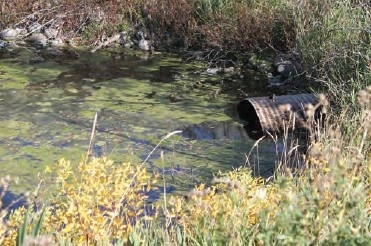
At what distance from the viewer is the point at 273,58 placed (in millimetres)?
9031

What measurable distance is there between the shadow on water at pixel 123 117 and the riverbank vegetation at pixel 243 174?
39 cm

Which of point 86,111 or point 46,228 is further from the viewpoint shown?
point 86,111

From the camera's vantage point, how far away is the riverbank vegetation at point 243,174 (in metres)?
2.14

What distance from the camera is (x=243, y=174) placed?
10.7 feet

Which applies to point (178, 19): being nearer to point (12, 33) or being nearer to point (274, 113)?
point (12, 33)

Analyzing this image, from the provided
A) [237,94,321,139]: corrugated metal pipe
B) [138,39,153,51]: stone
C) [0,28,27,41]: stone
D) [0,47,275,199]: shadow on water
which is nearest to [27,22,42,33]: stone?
A: [0,28,27,41]: stone

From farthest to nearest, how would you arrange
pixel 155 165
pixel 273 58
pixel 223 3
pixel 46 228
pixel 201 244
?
1. pixel 223 3
2. pixel 273 58
3. pixel 155 165
4. pixel 46 228
5. pixel 201 244

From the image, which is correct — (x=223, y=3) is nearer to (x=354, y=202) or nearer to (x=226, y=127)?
(x=226, y=127)

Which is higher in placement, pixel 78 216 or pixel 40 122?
pixel 78 216

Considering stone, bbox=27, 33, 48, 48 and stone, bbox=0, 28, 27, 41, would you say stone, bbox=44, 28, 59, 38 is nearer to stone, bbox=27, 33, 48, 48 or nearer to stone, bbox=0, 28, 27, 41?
stone, bbox=27, 33, 48, 48

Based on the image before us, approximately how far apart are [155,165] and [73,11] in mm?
6153

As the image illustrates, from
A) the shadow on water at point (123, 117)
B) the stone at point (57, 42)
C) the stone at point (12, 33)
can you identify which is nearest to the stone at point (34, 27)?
the stone at point (12, 33)

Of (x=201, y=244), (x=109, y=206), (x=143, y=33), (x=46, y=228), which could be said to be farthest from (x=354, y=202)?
(x=143, y=33)

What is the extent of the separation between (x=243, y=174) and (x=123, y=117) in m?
3.53
